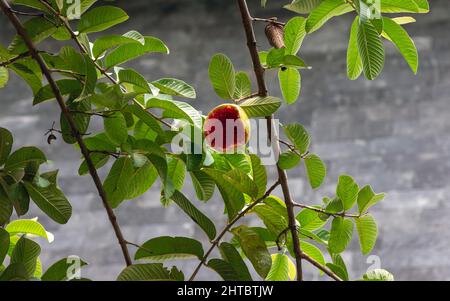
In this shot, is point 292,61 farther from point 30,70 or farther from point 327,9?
point 30,70

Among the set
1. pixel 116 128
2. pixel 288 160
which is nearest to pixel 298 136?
pixel 288 160

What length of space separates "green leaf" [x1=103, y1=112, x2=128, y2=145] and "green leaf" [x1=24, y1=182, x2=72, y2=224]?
5 centimetres

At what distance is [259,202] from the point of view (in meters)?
0.55

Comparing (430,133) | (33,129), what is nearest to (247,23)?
(430,133)

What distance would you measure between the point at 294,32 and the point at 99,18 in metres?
0.14

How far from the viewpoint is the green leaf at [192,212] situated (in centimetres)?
52

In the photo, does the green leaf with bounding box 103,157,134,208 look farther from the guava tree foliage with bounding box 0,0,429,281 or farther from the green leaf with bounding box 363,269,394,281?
the green leaf with bounding box 363,269,394,281

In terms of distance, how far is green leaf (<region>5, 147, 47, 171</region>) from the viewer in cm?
53

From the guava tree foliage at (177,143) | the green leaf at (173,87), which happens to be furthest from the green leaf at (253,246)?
the green leaf at (173,87)

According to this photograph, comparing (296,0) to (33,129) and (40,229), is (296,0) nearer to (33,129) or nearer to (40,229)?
(40,229)

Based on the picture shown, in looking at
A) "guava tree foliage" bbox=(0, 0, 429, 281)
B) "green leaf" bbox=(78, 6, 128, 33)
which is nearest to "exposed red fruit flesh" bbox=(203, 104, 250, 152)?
"guava tree foliage" bbox=(0, 0, 429, 281)
